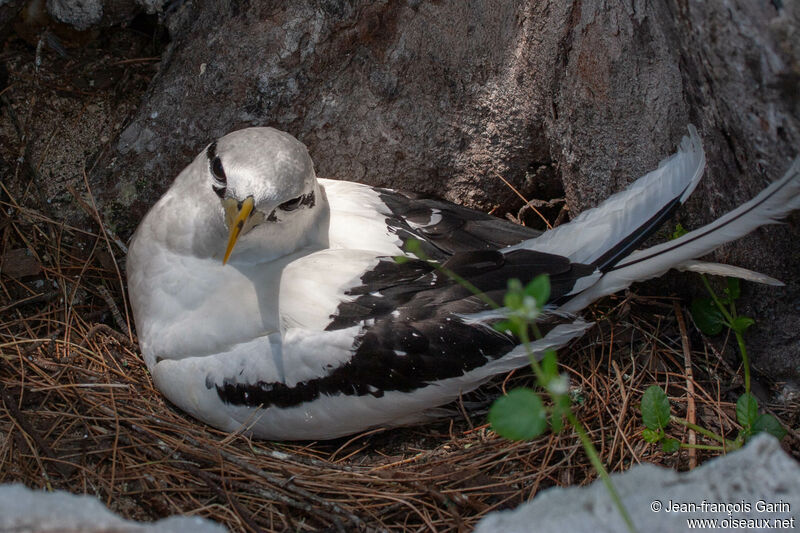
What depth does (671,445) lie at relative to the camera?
2633 millimetres

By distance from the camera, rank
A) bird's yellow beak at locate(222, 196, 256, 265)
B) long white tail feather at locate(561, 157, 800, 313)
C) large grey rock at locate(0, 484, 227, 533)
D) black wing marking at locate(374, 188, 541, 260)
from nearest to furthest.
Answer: large grey rock at locate(0, 484, 227, 533) < long white tail feather at locate(561, 157, 800, 313) < bird's yellow beak at locate(222, 196, 256, 265) < black wing marking at locate(374, 188, 541, 260)

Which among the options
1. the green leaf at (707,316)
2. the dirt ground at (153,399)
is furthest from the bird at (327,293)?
the green leaf at (707,316)

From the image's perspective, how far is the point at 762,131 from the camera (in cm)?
225

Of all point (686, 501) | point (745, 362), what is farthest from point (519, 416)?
point (745, 362)

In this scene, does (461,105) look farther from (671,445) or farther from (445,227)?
(671,445)

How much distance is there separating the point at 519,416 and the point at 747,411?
4.32ft

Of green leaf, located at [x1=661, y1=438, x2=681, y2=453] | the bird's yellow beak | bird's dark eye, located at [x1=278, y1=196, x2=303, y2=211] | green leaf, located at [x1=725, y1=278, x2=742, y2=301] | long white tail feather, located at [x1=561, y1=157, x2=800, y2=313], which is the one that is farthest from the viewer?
green leaf, located at [x1=725, y1=278, x2=742, y2=301]

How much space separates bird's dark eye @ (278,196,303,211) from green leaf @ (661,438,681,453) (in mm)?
1649

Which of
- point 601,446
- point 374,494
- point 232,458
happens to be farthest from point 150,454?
point 601,446

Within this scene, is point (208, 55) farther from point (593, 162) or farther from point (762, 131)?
point (762, 131)

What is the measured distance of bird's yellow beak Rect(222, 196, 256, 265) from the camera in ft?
8.27

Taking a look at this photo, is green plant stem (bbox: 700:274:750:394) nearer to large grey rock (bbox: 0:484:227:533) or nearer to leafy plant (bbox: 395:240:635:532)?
leafy plant (bbox: 395:240:635:532)

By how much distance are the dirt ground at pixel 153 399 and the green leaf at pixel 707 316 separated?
8cm

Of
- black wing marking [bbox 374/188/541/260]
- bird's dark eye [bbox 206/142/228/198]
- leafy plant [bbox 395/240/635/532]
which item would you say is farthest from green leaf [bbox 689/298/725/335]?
bird's dark eye [bbox 206/142/228/198]
